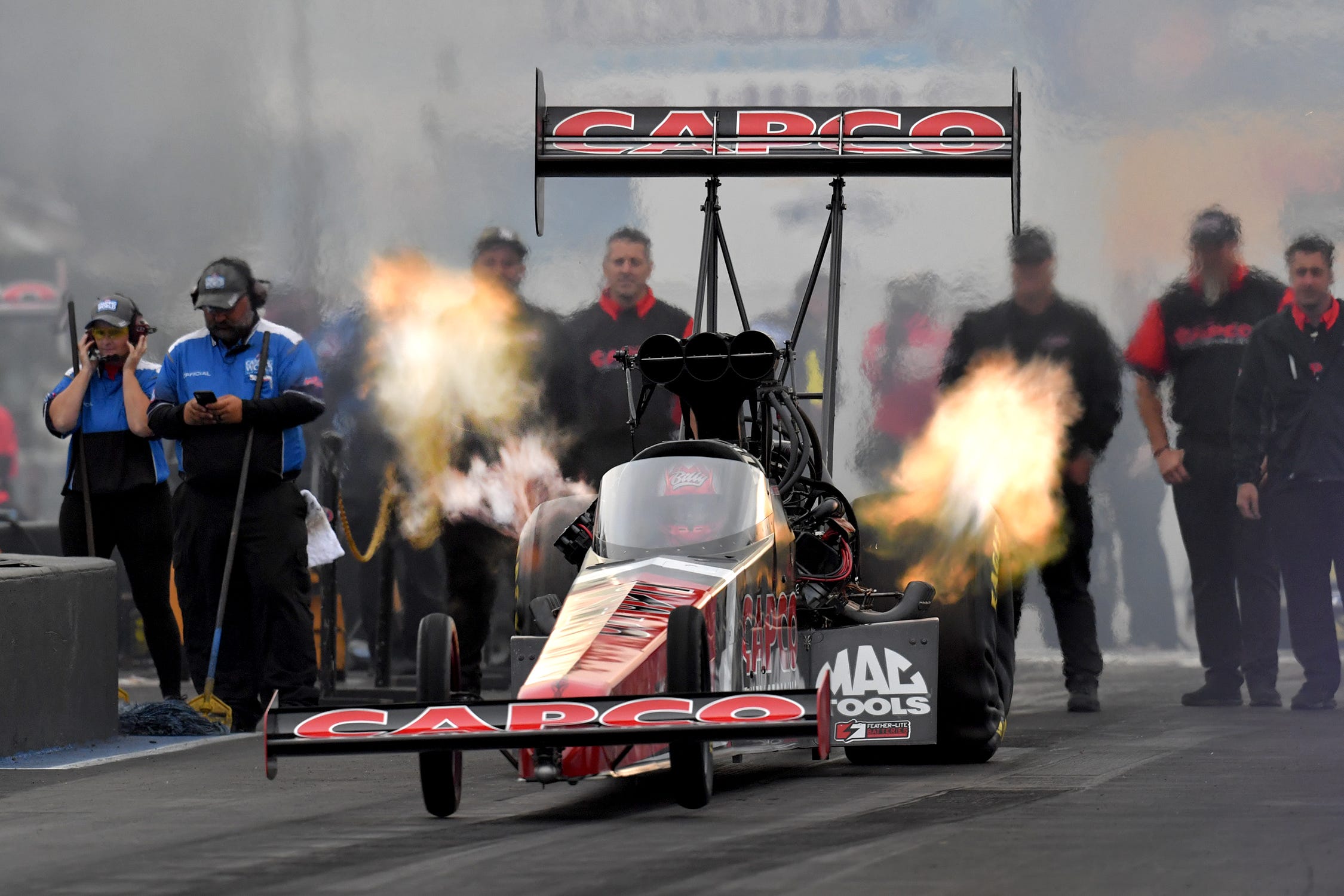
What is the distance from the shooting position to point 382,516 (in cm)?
1213

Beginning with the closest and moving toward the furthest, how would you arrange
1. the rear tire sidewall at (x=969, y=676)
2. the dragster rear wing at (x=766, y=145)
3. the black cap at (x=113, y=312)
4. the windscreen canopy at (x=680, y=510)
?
the windscreen canopy at (x=680, y=510), the rear tire sidewall at (x=969, y=676), the dragster rear wing at (x=766, y=145), the black cap at (x=113, y=312)

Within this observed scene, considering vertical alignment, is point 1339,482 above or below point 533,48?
below

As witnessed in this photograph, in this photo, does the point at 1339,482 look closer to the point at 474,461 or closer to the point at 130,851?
the point at 474,461

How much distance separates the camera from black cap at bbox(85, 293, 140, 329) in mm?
10008

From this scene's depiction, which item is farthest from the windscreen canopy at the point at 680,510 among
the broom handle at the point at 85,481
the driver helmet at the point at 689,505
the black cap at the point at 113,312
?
the black cap at the point at 113,312

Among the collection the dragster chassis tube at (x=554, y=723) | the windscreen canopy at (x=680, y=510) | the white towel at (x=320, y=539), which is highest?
the windscreen canopy at (x=680, y=510)

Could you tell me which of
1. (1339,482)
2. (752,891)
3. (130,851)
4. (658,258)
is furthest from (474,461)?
(752,891)

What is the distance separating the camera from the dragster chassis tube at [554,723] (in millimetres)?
5457

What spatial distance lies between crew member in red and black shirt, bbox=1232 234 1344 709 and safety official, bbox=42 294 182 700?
221 inches

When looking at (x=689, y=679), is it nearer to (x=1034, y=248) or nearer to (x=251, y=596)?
(x=251, y=596)

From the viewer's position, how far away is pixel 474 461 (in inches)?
464

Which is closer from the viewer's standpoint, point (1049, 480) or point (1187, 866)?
point (1187, 866)

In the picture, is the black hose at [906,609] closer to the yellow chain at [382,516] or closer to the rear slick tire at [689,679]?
the rear slick tire at [689,679]

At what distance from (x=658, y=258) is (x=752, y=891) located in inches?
293
